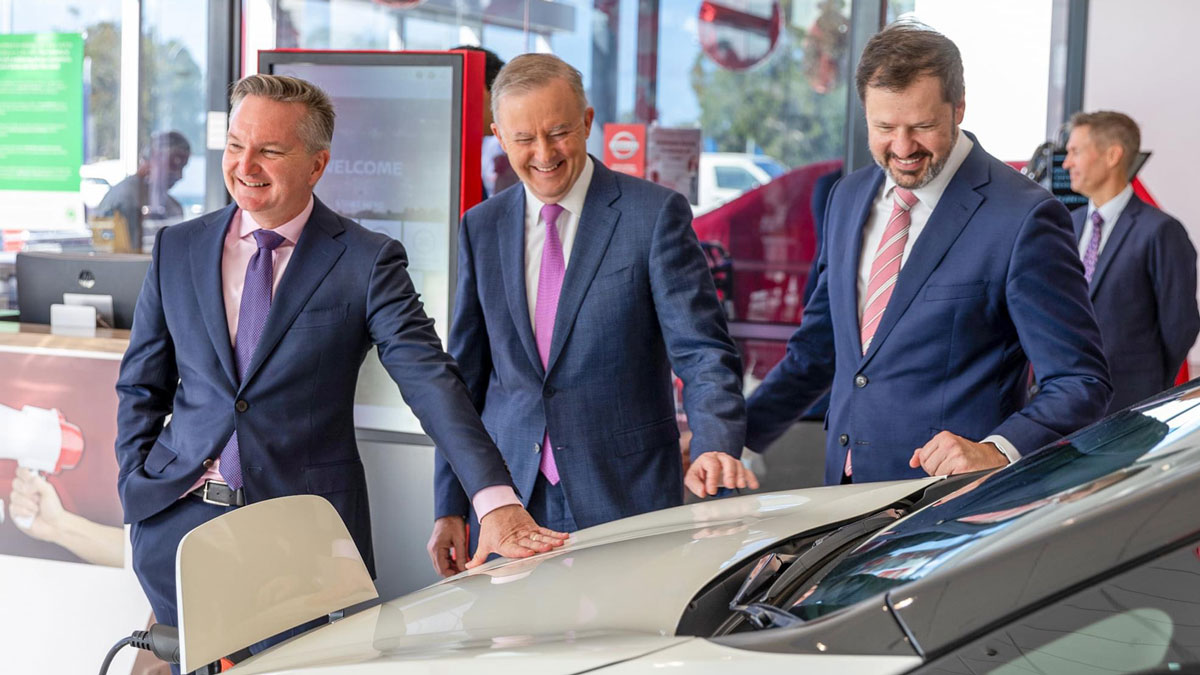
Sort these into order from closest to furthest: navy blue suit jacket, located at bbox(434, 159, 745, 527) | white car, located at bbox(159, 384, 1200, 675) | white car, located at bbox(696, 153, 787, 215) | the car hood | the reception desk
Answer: white car, located at bbox(159, 384, 1200, 675) → the car hood → navy blue suit jacket, located at bbox(434, 159, 745, 527) → the reception desk → white car, located at bbox(696, 153, 787, 215)

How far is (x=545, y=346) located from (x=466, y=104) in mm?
1421

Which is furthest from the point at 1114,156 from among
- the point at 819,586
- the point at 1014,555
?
the point at 1014,555

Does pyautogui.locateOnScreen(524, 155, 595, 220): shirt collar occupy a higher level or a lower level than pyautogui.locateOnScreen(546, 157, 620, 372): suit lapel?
higher

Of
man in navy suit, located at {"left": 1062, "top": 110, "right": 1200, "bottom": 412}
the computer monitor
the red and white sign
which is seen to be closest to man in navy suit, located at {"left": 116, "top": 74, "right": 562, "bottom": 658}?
the computer monitor

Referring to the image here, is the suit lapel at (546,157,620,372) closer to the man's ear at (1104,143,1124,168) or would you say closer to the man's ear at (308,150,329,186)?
the man's ear at (308,150,329,186)

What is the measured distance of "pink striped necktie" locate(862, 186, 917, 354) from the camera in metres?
2.32

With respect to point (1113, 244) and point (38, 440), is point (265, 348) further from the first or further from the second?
point (1113, 244)

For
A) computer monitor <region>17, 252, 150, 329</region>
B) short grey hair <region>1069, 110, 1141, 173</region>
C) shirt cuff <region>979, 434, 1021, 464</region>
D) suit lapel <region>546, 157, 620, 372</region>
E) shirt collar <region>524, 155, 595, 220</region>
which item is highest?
short grey hair <region>1069, 110, 1141, 173</region>

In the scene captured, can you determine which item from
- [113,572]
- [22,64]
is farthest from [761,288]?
[113,572]

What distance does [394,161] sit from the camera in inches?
152

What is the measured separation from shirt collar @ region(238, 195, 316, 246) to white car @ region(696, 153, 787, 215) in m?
4.50

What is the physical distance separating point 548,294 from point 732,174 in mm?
4426

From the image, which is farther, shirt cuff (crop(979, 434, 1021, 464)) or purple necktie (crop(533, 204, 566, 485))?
purple necktie (crop(533, 204, 566, 485))

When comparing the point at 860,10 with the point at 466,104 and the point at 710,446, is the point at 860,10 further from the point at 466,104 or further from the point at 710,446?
the point at 710,446
